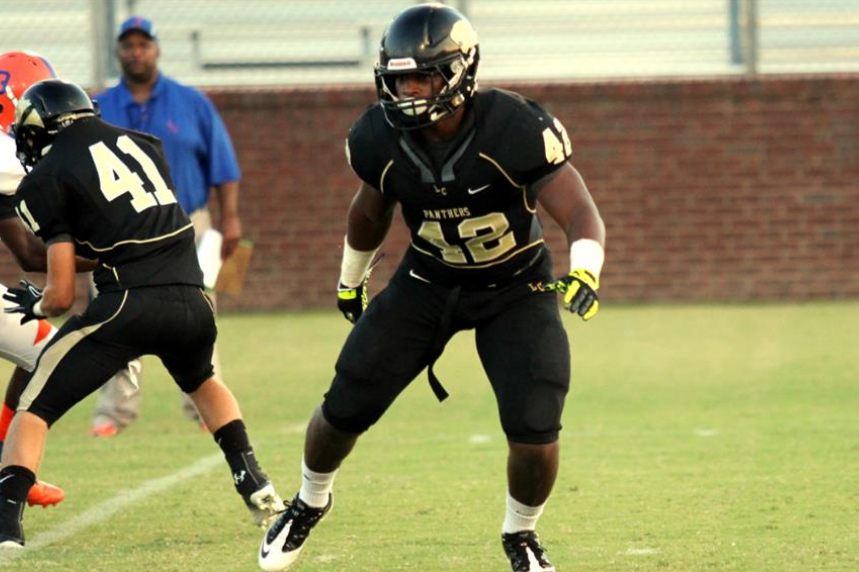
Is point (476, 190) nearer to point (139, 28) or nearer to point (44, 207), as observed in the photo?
point (44, 207)

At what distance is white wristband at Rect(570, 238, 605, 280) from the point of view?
435 cm

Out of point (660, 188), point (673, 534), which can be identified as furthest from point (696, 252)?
point (673, 534)

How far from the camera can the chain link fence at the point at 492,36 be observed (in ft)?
46.5

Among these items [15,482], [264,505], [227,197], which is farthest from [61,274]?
[227,197]

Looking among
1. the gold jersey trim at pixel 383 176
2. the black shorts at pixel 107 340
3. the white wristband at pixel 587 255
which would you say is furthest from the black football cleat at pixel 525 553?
the black shorts at pixel 107 340

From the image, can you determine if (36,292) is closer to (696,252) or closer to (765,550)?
(765,550)

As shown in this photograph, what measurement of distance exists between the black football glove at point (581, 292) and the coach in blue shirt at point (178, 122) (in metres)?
4.47

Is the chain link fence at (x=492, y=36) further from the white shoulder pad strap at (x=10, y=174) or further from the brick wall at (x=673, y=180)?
the white shoulder pad strap at (x=10, y=174)

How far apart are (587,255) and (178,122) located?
4.61 meters

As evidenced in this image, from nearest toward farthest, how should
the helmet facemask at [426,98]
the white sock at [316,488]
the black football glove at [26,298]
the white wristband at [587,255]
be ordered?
1. the white wristband at [587,255]
2. the helmet facemask at [426,98]
3. the white sock at [316,488]
4. the black football glove at [26,298]

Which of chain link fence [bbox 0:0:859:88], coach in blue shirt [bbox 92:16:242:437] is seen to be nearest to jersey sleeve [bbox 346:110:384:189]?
coach in blue shirt [bbox 92:16:242:437]

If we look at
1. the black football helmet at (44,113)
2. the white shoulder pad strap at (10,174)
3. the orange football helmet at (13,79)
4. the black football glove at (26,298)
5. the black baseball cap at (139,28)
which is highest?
the black football helmet at (44,113)

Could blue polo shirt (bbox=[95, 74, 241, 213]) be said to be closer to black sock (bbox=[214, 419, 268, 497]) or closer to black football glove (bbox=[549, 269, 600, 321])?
black sock (bbox=[214, 419, 268, 497])

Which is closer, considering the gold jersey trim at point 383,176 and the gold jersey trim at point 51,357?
the gold jersey trim at point 383,176
